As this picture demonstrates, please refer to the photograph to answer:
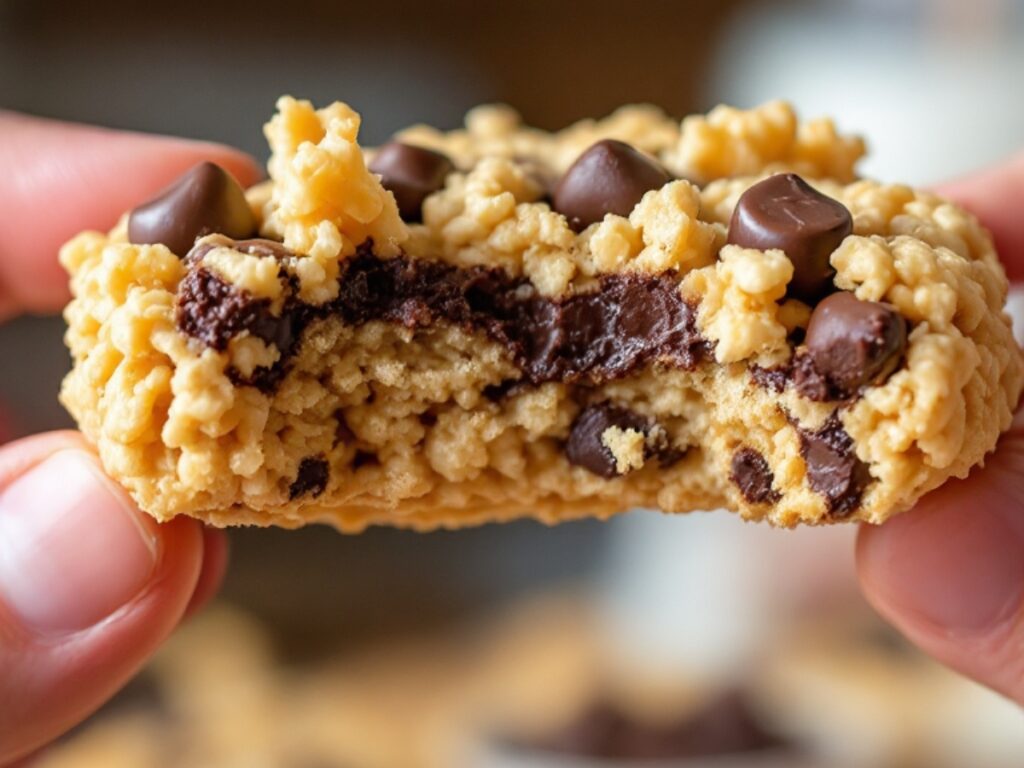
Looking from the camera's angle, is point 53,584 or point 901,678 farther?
point 901,678

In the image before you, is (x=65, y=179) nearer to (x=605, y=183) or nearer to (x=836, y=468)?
(x=605, y=183)

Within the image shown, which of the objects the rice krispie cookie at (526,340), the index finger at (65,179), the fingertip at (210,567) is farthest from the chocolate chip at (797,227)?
the fingertip at (210,567)

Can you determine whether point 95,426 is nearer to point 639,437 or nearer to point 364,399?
point 364,399

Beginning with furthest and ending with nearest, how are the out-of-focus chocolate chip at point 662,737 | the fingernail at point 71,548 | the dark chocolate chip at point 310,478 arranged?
the out-of-focus chocolate chip at point 662,737
the fingernail at point 71,548
the dark chocolate chip at point 310,478

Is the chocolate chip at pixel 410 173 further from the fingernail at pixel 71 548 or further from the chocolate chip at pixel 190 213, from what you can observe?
the fingernail at pixel 71 548

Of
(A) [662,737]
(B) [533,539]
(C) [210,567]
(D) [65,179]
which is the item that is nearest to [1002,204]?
(C) [210,567]

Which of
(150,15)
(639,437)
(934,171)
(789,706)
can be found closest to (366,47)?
(150,15)
